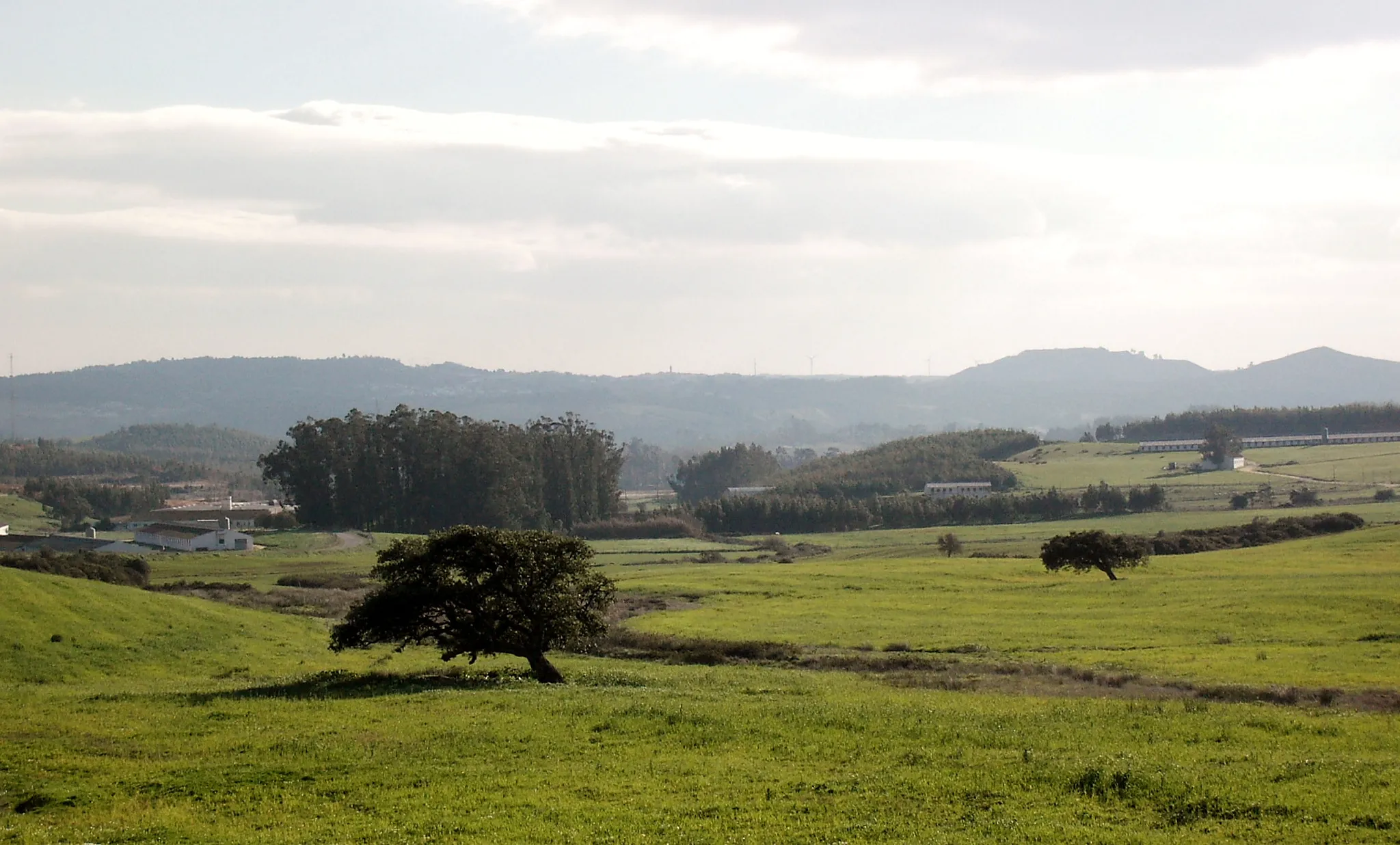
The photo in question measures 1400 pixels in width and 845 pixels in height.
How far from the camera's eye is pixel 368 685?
130ft

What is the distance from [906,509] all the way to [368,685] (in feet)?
477

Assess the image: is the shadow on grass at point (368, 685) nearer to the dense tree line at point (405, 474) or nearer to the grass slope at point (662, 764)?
the grass slope at point (662, 764)

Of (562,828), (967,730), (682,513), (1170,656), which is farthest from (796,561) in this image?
(562,828)

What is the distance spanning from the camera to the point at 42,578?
179 ft

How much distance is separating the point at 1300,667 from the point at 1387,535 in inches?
2470

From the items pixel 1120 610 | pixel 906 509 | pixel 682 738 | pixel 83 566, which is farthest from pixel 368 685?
pixel 906 509

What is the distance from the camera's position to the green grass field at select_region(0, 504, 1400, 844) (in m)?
22.3

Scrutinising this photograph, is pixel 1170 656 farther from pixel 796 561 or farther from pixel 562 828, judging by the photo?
pixel 796 561

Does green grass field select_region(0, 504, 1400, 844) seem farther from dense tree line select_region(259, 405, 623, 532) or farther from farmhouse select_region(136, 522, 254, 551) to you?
dense tree line select_region(259, 405, 623, 532)

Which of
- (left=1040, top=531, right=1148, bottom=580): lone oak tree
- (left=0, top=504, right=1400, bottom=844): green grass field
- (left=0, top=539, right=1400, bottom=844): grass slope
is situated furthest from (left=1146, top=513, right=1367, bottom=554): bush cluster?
(left=0, top=539, right=1400, bottom=844): grass slope

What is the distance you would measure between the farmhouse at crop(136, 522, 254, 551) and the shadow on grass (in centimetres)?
9775

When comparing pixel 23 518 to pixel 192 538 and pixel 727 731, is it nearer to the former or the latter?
pixel 192 538

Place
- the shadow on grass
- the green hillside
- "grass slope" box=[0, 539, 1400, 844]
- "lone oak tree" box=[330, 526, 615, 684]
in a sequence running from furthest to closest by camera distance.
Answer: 1. the green hillside
2. "lone oak tree" box=[330, 526, 615, 684]
3. the shadow on grass
4. "grass slope" box=[0, 539, 1400, 844]

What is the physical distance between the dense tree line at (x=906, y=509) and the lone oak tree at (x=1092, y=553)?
81148 mm
